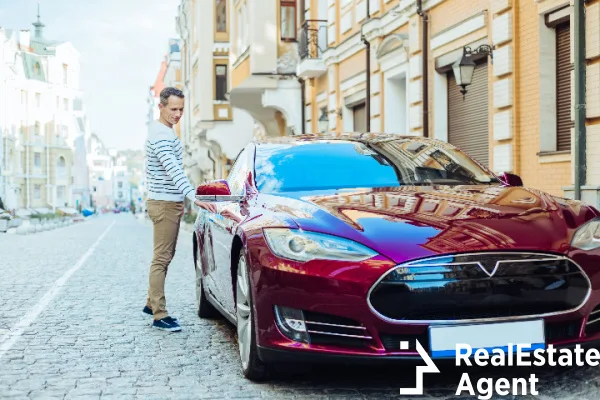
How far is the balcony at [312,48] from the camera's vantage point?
22.5 metres

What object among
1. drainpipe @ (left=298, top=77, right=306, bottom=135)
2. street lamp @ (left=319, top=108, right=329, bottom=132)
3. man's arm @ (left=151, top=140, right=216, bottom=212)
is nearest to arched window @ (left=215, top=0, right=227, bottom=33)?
drainpipe @ (left=298, top=77, right=306, bottom=135)

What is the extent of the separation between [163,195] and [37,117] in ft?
298

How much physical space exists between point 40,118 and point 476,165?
93.0 meters

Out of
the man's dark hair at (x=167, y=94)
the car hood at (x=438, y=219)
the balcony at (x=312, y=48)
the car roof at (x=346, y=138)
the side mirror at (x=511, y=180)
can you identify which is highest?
the balcony at (x=312, y=48)

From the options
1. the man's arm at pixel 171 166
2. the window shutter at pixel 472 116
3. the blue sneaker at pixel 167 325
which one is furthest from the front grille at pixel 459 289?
the window shutter at pixel 472 116

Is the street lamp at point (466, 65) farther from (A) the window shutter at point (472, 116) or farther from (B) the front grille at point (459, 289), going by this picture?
(B) the front grille at point (459, 289)

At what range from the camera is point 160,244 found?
725cm

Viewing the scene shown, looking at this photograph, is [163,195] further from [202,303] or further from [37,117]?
[37,117]

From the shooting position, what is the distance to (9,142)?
82812mm

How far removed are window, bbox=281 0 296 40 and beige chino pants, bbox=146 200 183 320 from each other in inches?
742

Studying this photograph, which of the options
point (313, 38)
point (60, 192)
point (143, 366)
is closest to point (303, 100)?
point (313, 38)

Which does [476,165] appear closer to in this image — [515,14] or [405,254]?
[405,254]

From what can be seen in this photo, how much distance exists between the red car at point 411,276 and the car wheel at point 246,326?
1 centimetres

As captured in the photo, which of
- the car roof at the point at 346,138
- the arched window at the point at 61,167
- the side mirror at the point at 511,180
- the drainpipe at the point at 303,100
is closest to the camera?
the side mirror at the point at 511,180
